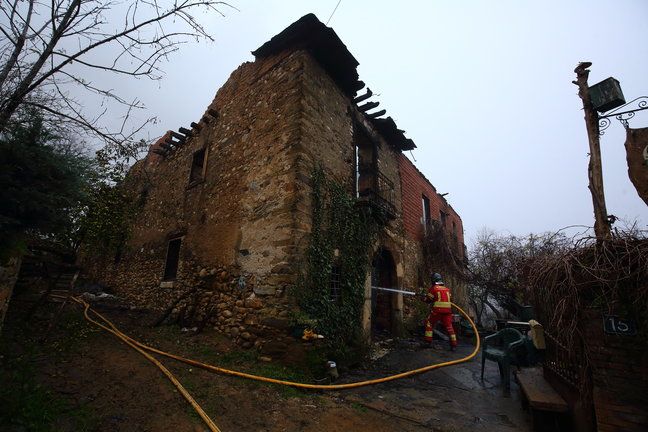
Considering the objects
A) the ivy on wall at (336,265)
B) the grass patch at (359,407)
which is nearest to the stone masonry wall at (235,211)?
the ivy on wall at (336,265)

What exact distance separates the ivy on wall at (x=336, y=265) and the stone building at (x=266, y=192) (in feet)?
0.89

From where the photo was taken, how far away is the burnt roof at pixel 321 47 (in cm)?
640

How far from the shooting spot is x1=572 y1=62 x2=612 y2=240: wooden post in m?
3.29

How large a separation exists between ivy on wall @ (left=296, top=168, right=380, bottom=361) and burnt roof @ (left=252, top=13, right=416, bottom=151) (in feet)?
9.66

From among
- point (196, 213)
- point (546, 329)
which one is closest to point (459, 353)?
point (546, 329)

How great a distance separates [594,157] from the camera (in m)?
3.64

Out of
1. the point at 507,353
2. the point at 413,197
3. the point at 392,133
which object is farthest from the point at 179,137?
Result: the point at 507,353

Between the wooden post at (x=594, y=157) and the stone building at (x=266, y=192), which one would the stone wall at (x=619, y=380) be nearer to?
the wooden post at (x=594, y=157)

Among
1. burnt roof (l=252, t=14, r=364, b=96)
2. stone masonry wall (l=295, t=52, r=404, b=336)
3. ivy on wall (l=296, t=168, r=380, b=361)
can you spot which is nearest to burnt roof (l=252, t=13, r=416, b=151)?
burnt roof (l=252, t=14, r=364, b=96)

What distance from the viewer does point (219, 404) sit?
3348 millimetres

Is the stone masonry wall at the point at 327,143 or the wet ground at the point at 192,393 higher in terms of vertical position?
the stone masonry wall at the point at 327,143

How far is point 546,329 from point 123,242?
12304 mm

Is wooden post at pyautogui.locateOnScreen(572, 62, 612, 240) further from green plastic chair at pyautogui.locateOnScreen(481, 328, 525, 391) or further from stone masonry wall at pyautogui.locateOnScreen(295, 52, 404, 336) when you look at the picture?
stone masonry wall at pyautogui.locateOnScreen(295, 52, 404, 336)

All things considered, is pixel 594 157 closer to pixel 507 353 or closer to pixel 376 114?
pixel 507 353
